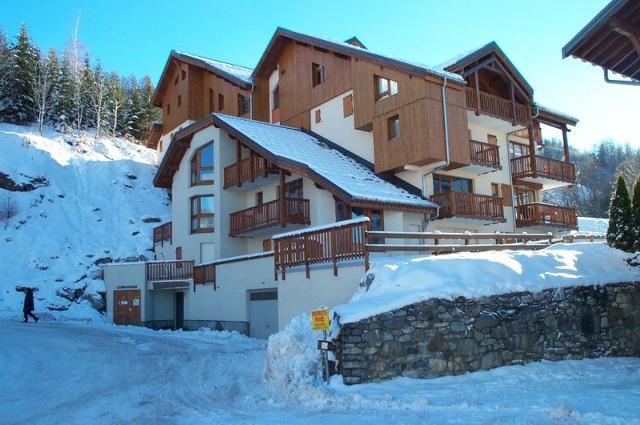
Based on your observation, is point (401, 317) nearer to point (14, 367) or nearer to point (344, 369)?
point (344, 369)

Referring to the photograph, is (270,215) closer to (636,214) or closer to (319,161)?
(319,161)

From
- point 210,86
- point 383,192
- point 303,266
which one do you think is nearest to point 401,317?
point 303,266

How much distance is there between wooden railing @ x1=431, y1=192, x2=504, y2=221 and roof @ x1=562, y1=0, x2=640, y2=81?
45.0 ft

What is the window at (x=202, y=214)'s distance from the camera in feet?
98.9

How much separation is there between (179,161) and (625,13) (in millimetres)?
26927

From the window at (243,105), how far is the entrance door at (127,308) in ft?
49.3

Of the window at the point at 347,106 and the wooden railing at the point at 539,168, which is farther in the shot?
the wooden railing at the point at 539,168

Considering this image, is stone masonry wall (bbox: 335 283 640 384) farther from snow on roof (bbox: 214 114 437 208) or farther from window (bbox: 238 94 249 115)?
window (bbox: 238 94 249 115)

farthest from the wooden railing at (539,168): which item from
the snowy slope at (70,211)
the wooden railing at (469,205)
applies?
the snowy slope at (70,211)

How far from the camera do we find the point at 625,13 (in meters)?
10.0

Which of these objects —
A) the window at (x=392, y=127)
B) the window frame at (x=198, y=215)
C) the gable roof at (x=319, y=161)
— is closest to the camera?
the gable roof at (x=319, y=161)

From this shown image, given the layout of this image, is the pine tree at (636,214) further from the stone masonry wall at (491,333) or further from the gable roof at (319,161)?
the gable roof at (319,161)

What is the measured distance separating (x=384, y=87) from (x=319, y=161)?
5005mm

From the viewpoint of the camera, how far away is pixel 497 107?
2894cm
